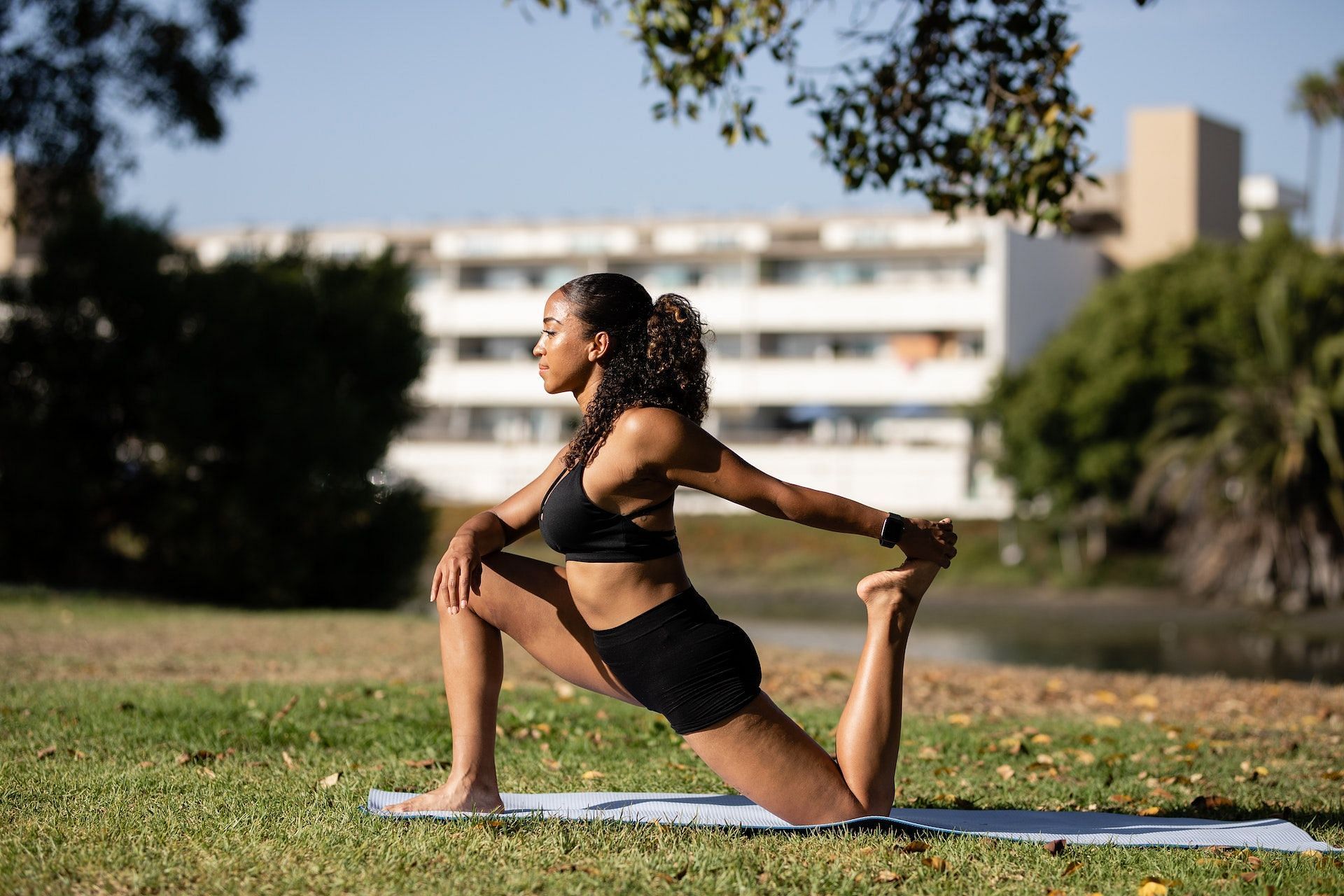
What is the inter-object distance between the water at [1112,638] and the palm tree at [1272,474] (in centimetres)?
89

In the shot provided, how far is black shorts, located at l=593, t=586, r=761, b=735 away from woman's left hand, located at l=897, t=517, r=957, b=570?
0.62m

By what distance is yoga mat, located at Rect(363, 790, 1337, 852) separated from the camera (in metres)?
4.72

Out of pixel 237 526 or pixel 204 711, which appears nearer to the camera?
pixel 204 711

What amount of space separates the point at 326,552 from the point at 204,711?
539 inches

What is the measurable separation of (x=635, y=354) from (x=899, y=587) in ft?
3.72

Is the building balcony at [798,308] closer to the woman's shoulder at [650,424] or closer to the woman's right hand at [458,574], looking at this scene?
the woman's right hand at [458,574]

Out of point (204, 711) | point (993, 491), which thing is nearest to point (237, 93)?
point (204, 711)

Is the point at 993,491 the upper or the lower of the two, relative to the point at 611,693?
lower

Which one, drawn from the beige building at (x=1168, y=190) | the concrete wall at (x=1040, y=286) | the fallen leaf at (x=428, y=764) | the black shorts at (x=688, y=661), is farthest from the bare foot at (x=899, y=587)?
the beige building at (x=1168, y=190)

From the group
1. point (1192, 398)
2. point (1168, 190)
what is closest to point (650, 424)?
point (1192, 398)

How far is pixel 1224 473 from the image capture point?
30.3m

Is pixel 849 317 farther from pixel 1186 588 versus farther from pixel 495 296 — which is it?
pixel 1186 588

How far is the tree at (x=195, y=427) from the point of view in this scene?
20344 mm

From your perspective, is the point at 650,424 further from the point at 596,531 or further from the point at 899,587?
the point at 899,587
